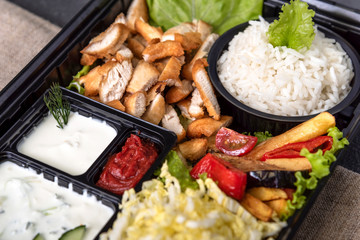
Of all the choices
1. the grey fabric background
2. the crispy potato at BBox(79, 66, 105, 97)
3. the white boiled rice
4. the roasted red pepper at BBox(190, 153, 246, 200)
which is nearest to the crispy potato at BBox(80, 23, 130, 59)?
the crispy potato at BBox(79, 66, 105, 97)

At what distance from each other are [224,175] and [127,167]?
1.88 ft

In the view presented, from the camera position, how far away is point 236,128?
333 centimetres

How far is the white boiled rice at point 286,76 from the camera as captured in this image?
10.2 feet

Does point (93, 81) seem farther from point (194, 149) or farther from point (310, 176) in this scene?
point (310, 176)

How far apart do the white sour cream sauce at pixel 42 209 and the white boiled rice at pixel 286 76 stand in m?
1.24

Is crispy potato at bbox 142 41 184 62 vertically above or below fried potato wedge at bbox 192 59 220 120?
above

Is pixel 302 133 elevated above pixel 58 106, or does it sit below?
below

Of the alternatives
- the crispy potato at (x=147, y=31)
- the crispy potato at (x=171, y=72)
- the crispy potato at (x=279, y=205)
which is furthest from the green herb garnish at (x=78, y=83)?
the crispy potato at (x=279, y=205)

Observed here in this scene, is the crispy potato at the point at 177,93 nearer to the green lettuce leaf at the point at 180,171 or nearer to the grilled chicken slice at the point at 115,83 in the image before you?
the grilled chicken slice at the point at 115,83

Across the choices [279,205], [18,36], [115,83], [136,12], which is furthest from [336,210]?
[18,36]

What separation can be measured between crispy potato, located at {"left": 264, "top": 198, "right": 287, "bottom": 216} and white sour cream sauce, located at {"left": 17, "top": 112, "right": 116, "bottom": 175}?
1043mm

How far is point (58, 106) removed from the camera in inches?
119

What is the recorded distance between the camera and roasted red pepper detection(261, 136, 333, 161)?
276 centimetres

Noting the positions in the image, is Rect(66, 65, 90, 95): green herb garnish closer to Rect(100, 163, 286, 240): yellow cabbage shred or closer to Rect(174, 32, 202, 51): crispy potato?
Rect(174, 32, 202, 51): crispy potato
